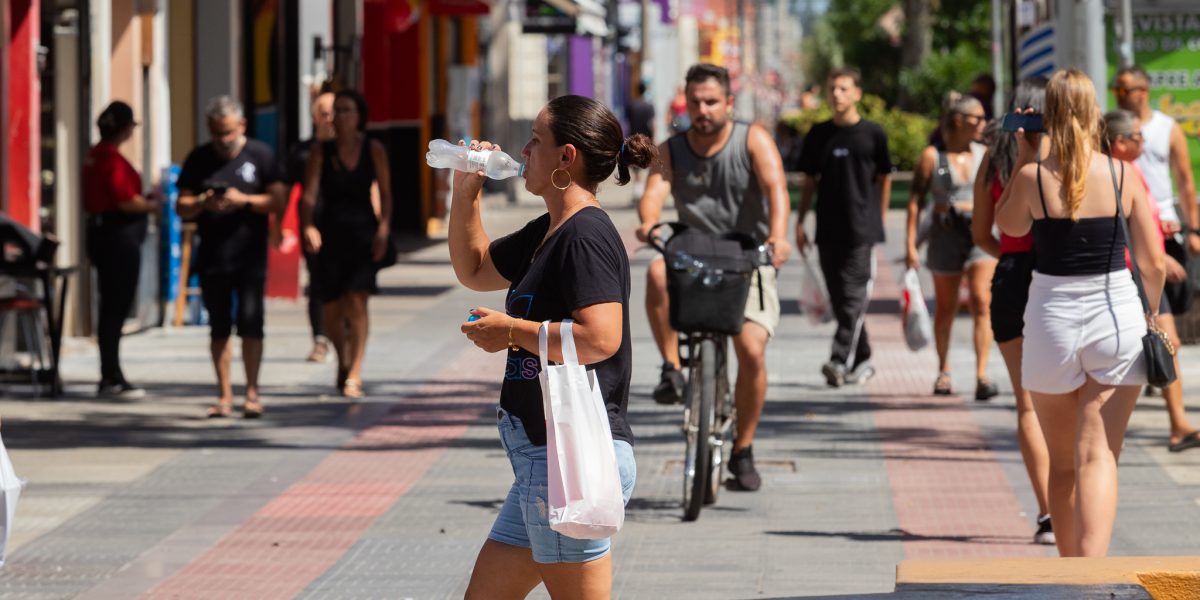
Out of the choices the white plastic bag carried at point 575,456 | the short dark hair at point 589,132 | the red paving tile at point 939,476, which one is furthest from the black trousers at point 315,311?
the white plastic bag carried at point 575,456

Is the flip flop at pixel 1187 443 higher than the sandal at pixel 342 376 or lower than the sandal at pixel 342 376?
lower

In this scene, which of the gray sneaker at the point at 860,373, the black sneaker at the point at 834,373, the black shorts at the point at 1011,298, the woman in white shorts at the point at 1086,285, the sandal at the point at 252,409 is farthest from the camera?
the gray sneaker at the point at 860,373

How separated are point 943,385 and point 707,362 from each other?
395 cm

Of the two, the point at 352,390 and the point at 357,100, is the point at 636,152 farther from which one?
the point at 352,390

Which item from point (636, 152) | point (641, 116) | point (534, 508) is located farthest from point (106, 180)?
point (641, 116)

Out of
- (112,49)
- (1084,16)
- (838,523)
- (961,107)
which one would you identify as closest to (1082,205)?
(838,523)

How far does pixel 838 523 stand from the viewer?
7762 mm

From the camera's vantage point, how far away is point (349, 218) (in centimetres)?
1148

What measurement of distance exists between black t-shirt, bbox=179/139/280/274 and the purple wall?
1361 inches

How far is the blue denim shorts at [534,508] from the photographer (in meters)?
4.28

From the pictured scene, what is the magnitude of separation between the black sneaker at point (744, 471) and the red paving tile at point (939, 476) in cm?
60

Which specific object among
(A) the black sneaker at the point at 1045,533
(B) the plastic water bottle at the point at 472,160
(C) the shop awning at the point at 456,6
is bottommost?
(A) the black sneaker at the point at 1045,533

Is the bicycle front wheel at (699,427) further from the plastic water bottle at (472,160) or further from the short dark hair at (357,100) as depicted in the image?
the short dark hair at (357,100)

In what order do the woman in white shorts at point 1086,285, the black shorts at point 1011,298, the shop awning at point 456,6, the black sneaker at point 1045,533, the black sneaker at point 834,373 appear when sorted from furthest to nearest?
1. the shop awning at point 456,6
2. the black sneaker at point 834,373
3. the black sneaker at point 1045,533
4. the black shorts at point 1011,298
5. the woman in white shorts at point 1086,285
